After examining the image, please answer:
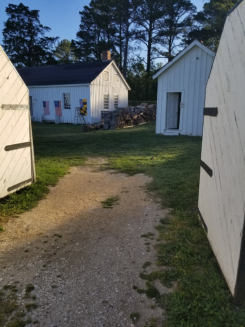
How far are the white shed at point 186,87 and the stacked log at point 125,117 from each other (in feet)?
16.1

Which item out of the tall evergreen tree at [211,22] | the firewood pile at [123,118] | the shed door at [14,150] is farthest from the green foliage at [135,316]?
the tall evergreen tree at [211,22]

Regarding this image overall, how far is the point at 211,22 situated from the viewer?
3183cm

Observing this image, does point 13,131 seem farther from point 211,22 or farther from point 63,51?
point 63,51

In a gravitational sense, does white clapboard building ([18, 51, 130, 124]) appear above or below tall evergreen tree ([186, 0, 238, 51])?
below

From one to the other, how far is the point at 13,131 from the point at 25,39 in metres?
43.6

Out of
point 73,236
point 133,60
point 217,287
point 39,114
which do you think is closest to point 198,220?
point 217,287

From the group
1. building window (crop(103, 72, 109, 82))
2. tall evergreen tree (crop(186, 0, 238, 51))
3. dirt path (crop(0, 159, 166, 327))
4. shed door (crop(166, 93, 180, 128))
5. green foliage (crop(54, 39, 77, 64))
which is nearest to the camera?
dirt path (crop(0, 159, 166, 327))

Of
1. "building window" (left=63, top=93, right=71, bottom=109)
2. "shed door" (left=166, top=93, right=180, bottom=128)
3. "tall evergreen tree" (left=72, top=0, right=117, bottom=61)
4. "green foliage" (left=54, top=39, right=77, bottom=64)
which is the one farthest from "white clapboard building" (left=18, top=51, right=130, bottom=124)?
"green foliage" (left=54, top=39, right=77, bottom=64)

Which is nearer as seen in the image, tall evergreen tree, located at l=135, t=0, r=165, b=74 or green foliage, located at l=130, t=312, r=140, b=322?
green foliage, located at l=130, t=312, r=140, b=322

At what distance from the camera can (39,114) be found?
23891 millimetres

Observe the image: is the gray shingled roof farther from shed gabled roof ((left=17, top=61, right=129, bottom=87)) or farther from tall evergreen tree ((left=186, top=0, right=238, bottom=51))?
tall evergreen tree ((left=186, top=0, right=238, bottom=51))

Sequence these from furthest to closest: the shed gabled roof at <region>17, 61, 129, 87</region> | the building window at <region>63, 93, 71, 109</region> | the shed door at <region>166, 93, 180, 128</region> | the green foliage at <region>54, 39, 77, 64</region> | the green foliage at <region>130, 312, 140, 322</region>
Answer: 1. the green foliage at <region>54, 39, 77, 64</region>
2. the building window at <region>63, 93, 71, 109</region>
3. the shed gabled roof at <region>17, 61, 129, 87</region>
4. the shed door at <region>166, 93, 180, 128</region>
5. the green foliage at <region>130, 312, 140, 322</region>

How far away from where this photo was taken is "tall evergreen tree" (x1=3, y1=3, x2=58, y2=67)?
1622 inches

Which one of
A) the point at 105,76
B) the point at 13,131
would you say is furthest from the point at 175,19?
the point at 13,131
